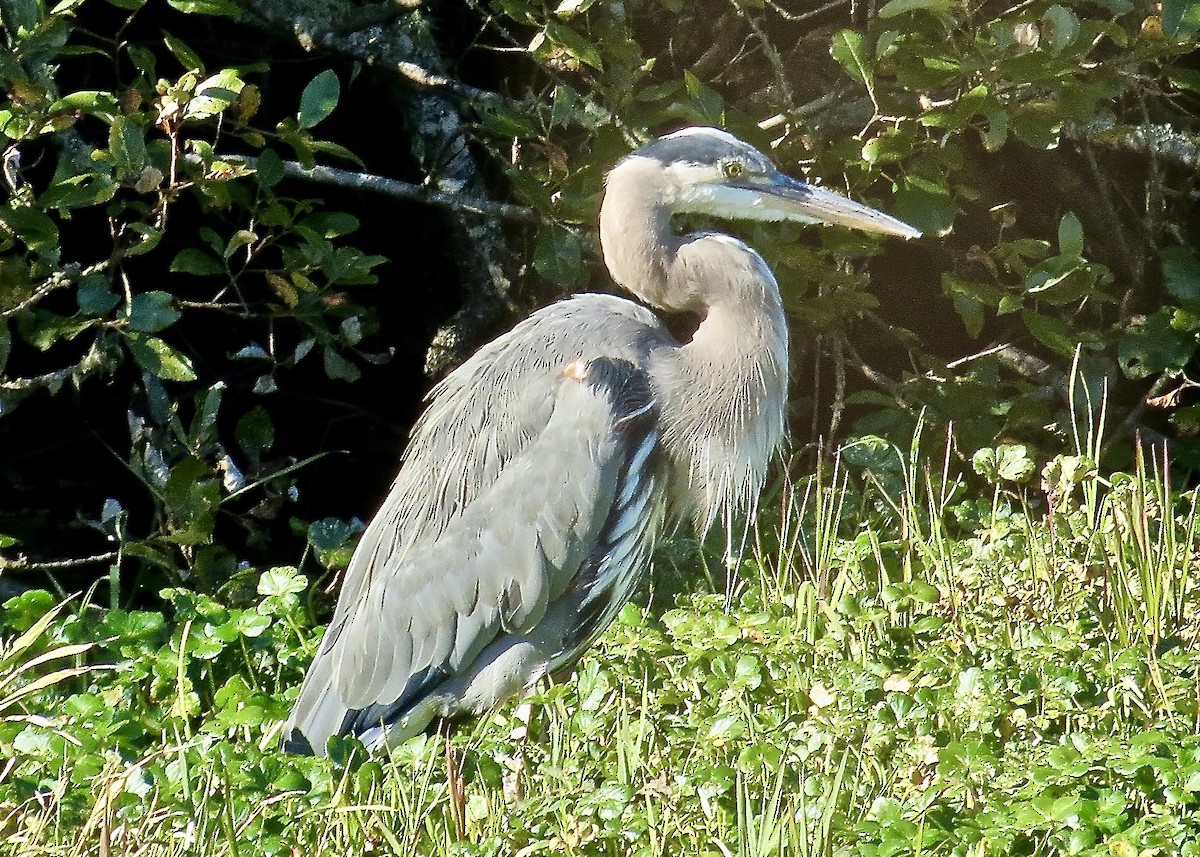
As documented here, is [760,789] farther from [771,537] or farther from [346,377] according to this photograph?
[346,377]

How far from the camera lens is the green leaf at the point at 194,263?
372 cm

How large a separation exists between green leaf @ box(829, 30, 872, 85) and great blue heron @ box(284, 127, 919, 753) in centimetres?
33

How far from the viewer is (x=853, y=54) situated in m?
3.57

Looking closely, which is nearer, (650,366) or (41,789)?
(41,789)

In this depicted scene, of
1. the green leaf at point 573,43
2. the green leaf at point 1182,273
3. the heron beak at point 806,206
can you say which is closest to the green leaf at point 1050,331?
the green leaf at point 1182,273

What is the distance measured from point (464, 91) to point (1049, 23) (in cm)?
159

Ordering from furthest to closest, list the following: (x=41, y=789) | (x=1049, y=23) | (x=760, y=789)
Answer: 1. (x=1049, y=23)
2. (x=41, y=789)
3. (x=760, y=789)

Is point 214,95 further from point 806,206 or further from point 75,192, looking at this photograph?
point 806,206

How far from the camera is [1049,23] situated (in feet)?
12.8

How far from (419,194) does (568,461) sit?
4.22ft

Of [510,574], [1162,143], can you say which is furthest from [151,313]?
[1162,143]

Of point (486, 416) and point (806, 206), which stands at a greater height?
point (806, 206)

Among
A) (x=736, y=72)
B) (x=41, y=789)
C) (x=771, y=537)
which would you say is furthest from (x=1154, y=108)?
(x=41, y=789)

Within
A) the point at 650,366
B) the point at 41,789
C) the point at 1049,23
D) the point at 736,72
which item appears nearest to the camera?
the point at 41,789
